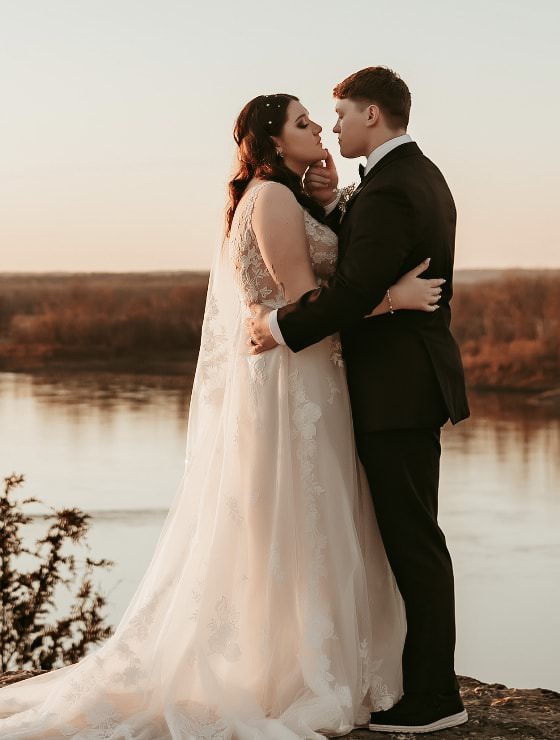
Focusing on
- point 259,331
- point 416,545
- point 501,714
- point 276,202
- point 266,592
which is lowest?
point 501,714

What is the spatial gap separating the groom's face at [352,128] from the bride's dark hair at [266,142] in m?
0.15

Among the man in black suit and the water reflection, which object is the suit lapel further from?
the water reflection

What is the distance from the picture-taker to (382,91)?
3.10 meters

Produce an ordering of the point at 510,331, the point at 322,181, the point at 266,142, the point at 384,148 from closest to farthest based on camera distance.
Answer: the point at 384,148 < the point at 266,142 < the point at 322,181 < the point at 510,331

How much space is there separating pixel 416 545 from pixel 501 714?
0.65 meters

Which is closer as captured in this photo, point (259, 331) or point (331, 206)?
point (259, 331)

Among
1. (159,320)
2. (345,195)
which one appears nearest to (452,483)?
(159,320)

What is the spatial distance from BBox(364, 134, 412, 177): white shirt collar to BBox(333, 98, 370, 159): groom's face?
0.04 m

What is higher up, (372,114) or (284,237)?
(372,114)

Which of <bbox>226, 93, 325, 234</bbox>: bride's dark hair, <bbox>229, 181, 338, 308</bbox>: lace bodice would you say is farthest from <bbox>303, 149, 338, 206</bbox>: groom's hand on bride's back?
<bbox>229, 181, 338, 308</bbox>: lace bodice

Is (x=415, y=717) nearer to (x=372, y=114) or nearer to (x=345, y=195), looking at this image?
(x=345, y=195)

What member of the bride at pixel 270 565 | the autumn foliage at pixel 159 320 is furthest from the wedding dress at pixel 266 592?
the autumn foliage at pixel 159 320

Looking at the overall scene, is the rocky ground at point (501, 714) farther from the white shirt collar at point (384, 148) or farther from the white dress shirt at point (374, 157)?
the white shirt collar at point (384, 148)

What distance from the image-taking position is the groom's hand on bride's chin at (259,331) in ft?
10.3
